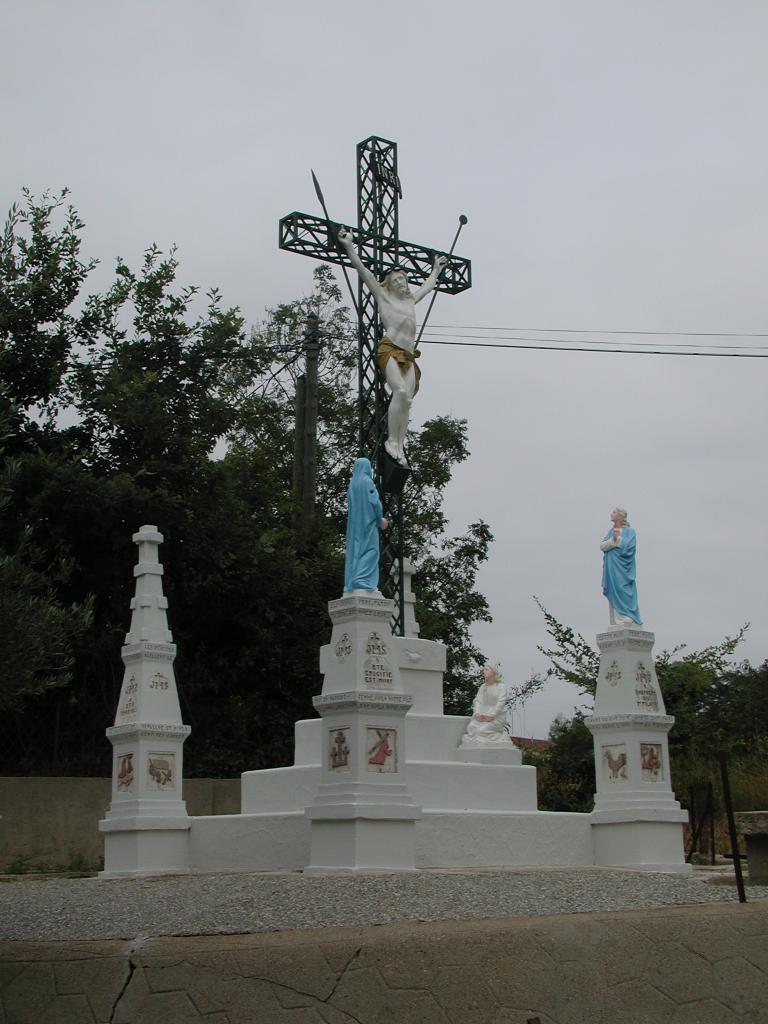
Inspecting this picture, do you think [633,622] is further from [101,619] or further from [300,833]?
A: [101,619]

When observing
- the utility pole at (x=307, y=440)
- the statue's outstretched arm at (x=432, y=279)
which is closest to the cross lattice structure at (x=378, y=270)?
the statue's outstretched arm at (x=432, y=279)

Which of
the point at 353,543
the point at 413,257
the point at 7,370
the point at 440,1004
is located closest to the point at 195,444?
the point at 7,370

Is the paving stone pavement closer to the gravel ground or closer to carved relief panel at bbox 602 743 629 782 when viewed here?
the gravel ground

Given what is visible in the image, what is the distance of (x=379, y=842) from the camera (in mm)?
12172

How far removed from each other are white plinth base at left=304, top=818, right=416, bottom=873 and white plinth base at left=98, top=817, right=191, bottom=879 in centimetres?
250

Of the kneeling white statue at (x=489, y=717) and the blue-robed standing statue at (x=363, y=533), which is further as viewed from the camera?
the kneeling white statue at (x=489, y=717)

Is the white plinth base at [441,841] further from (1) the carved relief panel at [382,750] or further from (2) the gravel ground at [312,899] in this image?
(2) the gravel ground at [312,899]

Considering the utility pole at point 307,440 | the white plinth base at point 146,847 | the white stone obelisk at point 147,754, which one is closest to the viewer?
the white plinth base at point 146,847

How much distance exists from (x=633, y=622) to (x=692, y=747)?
8.23 metres

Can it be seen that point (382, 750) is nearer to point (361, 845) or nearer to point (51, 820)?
point (361, 845)

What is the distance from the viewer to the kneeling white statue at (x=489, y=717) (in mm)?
15289

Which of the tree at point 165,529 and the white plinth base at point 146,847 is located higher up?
the tree at point 165,529

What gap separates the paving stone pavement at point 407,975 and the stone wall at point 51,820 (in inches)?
346

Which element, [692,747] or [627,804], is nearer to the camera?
[627,804]
